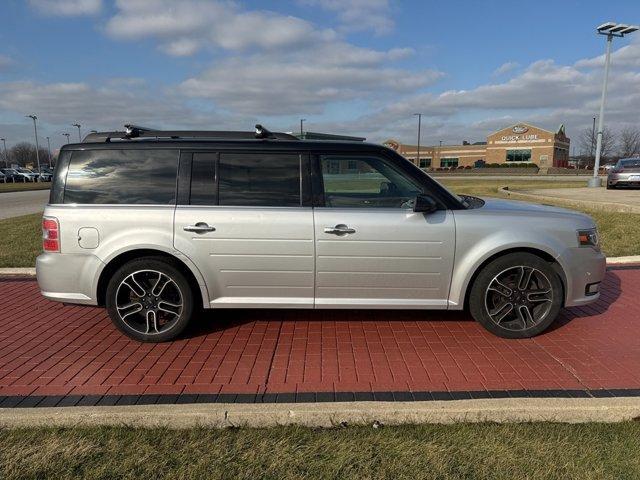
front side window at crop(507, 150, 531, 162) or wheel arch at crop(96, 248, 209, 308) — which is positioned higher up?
front side window at crop(507, 150, 531, 162)

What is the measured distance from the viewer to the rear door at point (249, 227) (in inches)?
157

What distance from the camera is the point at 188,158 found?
4086mm

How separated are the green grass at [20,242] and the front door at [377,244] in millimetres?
5334

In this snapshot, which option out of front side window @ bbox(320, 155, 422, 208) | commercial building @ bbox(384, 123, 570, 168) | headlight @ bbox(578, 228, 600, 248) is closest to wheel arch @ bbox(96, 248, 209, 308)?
front side window @ bbox(320, 155, 422, 208)

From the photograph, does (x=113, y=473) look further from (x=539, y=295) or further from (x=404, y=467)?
(x=539, y=295)

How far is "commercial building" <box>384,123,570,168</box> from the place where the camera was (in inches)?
3029

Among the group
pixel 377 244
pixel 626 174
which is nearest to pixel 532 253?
pixel 377 244

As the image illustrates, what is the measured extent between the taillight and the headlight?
4582 millimetres

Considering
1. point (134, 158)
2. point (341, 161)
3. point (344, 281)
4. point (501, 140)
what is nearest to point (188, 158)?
point (134, 158)

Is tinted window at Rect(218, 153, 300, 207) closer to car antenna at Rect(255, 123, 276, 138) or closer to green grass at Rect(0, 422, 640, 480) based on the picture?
car antenna at Rect(255, 123, 276, 138)

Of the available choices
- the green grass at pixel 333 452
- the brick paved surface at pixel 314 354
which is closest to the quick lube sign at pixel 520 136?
the brick paved surface at pixel 314 354

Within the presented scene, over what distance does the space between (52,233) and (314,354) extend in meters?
2.50

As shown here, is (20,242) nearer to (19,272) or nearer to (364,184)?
(19,272)

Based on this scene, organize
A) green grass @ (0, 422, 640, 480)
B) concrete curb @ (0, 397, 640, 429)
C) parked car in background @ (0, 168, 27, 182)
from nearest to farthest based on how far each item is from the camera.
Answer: green grass @ (0, 422, 640, 480) → concrete curb @ (0, 397, 640, 429) → parked car in background @ (0, 168, 27, 182)
